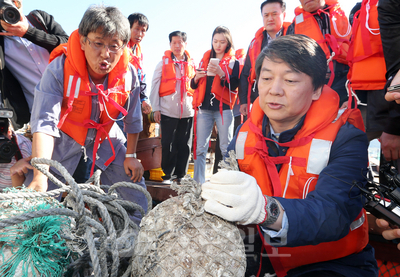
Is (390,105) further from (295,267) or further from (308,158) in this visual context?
(295,267)

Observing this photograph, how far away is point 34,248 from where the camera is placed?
851 mm

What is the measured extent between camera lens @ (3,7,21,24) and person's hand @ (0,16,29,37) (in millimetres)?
38

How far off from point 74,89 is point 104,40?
0.48m

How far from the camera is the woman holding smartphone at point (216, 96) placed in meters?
4.17

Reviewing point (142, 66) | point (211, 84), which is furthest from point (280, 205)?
point (142, 66)

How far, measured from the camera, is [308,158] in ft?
4.56

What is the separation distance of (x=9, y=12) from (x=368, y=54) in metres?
3.11

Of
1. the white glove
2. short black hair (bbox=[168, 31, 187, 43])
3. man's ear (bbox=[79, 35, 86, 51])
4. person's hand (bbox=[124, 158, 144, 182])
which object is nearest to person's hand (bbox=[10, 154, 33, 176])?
person's hand (bbox=[124, 158, 144, 182])

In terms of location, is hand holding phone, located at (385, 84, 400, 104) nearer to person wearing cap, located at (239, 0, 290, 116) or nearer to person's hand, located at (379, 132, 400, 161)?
person's hand, located at (379, 132, 400, 161)

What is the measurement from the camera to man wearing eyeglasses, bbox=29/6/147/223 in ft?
6.79

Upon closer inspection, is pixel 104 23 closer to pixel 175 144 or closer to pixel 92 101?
pixel 92 101

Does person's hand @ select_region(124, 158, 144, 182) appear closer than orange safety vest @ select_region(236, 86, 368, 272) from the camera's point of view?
No

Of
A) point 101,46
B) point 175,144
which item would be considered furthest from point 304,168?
point 175,144

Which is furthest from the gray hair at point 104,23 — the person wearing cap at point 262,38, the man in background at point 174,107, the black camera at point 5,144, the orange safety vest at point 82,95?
the man in background at point 174,107
